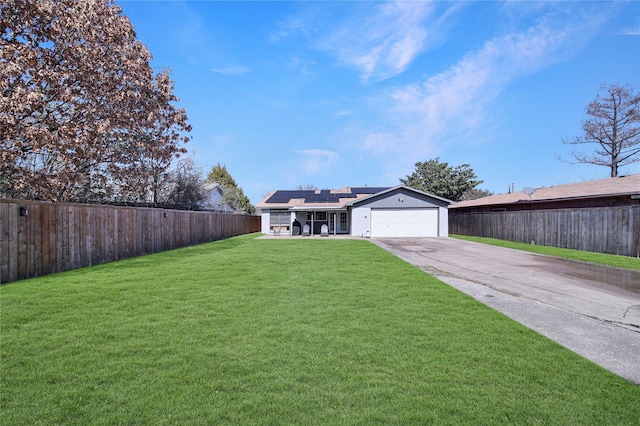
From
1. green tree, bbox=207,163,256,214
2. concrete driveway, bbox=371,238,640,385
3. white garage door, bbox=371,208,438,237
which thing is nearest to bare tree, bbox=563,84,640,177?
white garage door, bbox=371,208,438,237

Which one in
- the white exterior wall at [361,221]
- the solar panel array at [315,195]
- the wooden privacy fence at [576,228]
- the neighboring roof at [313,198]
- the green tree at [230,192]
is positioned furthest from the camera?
the green tree at [230,192]

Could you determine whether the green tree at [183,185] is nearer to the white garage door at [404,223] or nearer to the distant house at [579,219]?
the white garage door at [404,223]

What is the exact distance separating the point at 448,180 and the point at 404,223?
18179mm

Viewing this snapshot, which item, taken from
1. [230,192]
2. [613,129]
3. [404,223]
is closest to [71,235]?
[404,223]

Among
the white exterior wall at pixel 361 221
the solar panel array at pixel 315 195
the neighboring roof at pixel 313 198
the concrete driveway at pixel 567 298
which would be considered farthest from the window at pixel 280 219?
the concrete driveway at pixel 567 298

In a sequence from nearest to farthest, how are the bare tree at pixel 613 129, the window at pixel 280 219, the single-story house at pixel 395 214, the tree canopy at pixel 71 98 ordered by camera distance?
the tree canopy at pixel 71 98 < the single-story house at pixel 395 214 < the bare tree at pixel 613 129 < the window at pixel 280 219

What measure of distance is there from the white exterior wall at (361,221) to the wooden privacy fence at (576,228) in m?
7.96

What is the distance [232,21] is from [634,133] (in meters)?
29.4

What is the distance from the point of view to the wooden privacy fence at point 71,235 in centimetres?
680

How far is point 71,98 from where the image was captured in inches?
406

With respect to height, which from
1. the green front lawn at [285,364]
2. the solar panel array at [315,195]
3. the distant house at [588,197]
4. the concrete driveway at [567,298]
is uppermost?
the solar panel array at [315,195]

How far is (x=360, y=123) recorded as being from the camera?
2314cm

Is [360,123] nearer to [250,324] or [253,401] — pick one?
[250,324]

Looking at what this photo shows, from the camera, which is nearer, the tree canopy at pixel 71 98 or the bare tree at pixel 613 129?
the tree canopy at pixel 71 98
